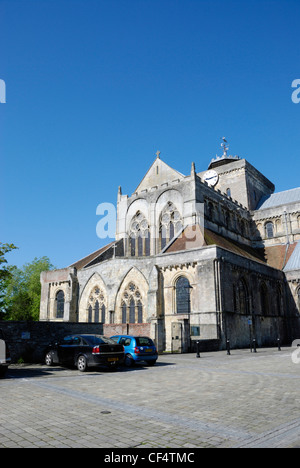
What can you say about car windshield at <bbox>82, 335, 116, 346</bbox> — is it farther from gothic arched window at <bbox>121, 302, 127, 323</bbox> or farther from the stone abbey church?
gothic arched window at <bbox>121, 302, 127, 323</bbox>

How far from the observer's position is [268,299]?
111ft

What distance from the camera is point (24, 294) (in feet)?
187

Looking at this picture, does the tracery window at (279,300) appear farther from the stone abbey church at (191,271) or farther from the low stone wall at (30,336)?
the low stone wall at (30,336)

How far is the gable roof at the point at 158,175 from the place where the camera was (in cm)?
3956

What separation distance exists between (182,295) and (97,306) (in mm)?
9355

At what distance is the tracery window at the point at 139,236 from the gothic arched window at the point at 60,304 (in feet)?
29.4

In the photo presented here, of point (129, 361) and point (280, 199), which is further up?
point (280, 199)

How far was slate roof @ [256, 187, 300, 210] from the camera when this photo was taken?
159ft

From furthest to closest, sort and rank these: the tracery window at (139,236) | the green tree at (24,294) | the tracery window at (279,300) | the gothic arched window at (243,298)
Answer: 1. the green tree at (24,294)
2. the tracery window at (139,236)
3. the tracery window at (279,300)
4. the gothic arched window at (243,298)

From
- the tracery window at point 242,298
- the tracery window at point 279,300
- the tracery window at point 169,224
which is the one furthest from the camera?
the tracery window at point 169,224

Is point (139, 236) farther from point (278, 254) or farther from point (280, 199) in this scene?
point (280, 199)

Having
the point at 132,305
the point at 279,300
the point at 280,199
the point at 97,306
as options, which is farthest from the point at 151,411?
the point at 280,199

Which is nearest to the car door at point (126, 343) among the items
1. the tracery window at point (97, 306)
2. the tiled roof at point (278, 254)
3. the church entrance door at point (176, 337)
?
the church entrance door at point (176, 337)

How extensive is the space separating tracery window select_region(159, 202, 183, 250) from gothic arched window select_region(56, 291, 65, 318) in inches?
455
